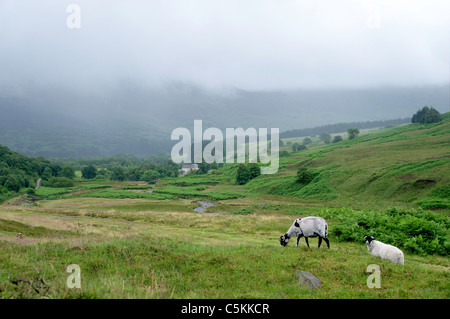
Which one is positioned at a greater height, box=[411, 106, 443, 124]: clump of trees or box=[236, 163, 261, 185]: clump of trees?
box=[411, 106, 443, 124]: clump of trees

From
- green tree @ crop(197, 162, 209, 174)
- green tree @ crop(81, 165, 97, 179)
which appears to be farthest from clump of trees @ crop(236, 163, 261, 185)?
green tree @ crop(81, 165, 97, 179)

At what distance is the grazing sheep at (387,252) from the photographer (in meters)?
15.4

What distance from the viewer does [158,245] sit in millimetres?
17750

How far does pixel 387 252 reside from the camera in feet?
52.6

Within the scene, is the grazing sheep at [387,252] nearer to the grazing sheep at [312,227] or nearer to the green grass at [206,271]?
the green grass at [206,271]

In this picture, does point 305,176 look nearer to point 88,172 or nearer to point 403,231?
point 403,231

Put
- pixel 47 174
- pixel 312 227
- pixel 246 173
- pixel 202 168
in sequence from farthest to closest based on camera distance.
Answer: pixel 202 168
pixel 47 174
pixel 246 173
pixel 312 227

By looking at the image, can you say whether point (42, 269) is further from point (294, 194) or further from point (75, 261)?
point (294, 194)

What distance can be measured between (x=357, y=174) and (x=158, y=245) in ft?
228

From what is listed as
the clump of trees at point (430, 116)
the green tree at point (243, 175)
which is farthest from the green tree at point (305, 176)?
the clump of trees at point (430, 116)

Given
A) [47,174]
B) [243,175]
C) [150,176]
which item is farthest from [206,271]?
[150,176]

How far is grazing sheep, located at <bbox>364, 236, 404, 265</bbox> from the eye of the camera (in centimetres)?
1538

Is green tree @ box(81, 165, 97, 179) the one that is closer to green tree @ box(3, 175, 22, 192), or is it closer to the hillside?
green tree @ box(3, 175, 22, 192)
